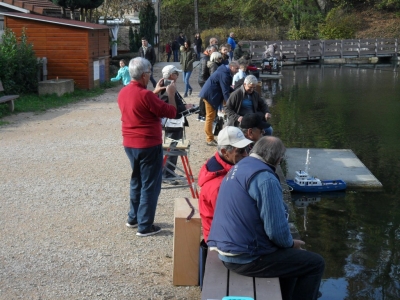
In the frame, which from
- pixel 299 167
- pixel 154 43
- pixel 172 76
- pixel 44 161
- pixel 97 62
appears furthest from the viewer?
pixel 154 43

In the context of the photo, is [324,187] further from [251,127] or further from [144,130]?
[144,130]

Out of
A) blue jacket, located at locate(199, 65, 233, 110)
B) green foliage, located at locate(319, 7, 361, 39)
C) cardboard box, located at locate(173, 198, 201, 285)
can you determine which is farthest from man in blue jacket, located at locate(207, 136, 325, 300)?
green foliage, located at locate(319, 7, 361, 39)

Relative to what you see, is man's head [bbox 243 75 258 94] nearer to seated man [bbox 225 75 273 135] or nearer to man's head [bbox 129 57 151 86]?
seated man [bbox 225 75 273 135]

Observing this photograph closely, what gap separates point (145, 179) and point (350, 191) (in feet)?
15.7

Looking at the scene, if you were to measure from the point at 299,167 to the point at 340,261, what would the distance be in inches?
152

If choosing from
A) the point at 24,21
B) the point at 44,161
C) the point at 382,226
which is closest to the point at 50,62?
the point at 24,21

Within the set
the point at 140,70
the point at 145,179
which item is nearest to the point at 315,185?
the point at 145,179

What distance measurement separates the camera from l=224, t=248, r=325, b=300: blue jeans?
448 cm

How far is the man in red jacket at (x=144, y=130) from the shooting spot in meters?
6.30

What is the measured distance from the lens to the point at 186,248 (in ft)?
18.1

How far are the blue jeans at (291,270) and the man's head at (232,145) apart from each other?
0.93 meters

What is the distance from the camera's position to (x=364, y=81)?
92.4 ft

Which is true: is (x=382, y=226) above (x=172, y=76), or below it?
below

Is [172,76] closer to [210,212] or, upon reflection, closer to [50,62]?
[210,212]
